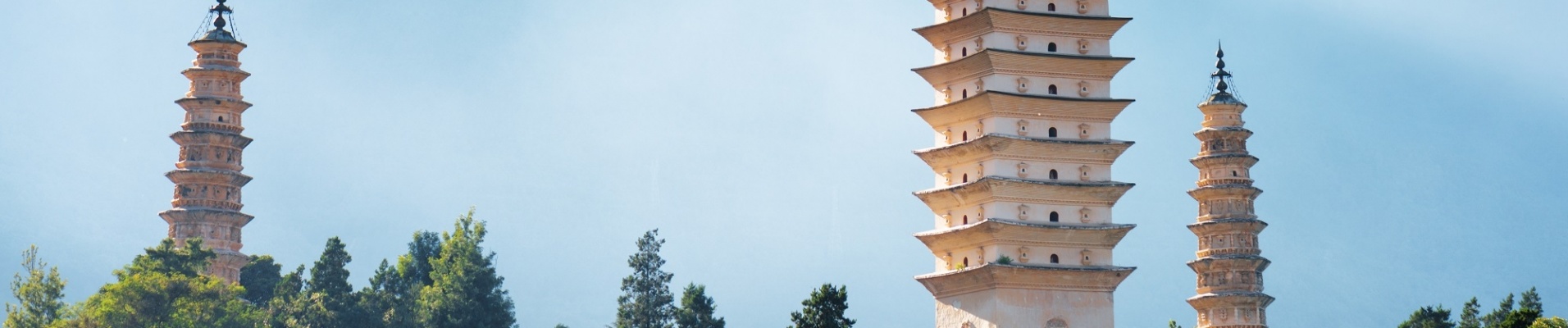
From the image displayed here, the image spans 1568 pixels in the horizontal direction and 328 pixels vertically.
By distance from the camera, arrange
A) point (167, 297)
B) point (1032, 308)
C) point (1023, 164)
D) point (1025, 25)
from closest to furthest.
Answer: point (1032, 308), point (1023, 164), point (1025, 25), point (167, 297)

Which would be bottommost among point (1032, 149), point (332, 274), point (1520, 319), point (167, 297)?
point (1520, 319)

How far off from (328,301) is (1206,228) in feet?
87.8

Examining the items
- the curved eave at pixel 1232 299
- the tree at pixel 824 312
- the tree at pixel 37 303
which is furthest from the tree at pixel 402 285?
the curved eave at pixel 1232 299

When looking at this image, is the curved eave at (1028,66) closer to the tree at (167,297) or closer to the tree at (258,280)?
the tree at (167,297)

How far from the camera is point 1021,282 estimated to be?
53.9 metres

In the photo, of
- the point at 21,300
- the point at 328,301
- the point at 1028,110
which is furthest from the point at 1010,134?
the point at 21,300

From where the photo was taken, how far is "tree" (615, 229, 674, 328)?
67.1 meters

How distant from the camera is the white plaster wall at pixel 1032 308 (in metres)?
53.7

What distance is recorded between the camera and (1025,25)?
56.7m

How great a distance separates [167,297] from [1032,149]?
2390cm

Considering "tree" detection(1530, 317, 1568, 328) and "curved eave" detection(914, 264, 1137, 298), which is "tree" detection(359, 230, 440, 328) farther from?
"tree" detection(1530, 317, 1568, 328)

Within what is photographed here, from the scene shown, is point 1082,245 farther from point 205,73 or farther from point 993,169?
point 205,73

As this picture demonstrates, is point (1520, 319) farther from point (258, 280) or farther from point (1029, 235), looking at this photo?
point (258, 280)

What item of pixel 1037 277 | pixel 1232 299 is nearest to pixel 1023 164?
pixel 1037 277
